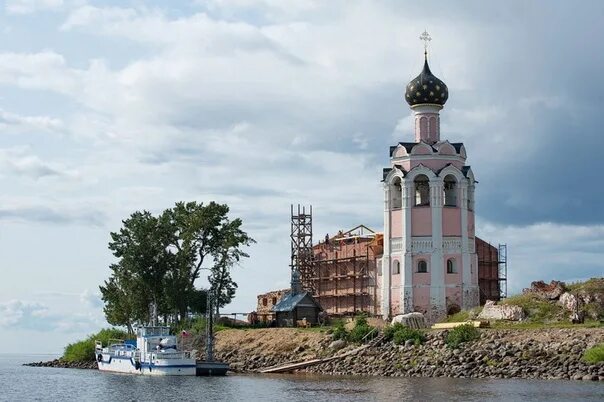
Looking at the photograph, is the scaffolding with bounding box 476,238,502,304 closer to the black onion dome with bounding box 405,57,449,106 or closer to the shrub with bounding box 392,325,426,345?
the black onion dome with bounding box 405,57,449,106

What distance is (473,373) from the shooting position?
51.3m

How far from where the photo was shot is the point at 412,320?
208 feet

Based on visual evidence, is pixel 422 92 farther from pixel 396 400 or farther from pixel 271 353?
pixel 396 400

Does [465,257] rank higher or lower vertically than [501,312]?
higher

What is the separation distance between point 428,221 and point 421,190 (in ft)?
7.94

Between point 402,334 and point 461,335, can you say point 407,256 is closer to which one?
point 402,334

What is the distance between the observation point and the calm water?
43.1 metres

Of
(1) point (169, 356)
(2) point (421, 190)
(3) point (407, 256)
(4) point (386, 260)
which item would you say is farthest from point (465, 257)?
(1) point (169, 356)

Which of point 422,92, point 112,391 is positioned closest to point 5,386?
point 112,391

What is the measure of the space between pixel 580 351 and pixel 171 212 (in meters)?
34.2

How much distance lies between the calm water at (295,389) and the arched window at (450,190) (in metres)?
18.0

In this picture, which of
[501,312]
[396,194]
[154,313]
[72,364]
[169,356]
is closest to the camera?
[169,356]

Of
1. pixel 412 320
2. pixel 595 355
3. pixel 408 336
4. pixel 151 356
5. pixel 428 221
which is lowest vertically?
pixel 151 356

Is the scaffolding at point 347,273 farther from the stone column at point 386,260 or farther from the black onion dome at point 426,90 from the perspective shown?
the black onion dome at point 426,90
